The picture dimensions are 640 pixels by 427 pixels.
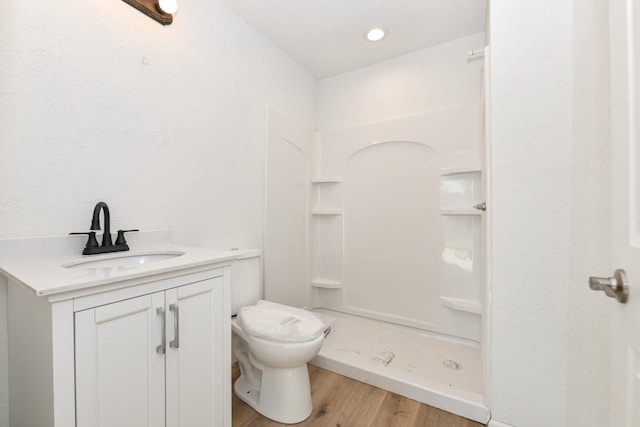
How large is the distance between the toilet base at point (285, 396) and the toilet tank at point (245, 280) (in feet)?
1.29

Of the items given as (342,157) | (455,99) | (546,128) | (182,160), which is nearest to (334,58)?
(342,157)

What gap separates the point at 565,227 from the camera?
1100mm

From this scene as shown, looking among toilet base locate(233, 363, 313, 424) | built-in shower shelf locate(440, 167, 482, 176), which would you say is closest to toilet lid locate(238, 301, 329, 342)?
toilet base locate(233, 363, 313, 424)

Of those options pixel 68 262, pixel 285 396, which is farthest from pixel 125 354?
pixel 285 396

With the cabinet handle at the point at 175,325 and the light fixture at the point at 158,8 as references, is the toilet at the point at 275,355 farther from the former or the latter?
the light fixture at the point at 158,8

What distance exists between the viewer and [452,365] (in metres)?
1.78

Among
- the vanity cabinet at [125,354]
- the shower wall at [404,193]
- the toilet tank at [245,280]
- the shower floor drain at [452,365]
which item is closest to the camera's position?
the vanity cabinet at [125,354]

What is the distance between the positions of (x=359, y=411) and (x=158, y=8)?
2318 millimetres

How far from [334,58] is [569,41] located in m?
1.69

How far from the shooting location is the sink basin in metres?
1.03

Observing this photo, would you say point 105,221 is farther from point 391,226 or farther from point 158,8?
point 391,226

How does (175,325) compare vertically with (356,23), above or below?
below

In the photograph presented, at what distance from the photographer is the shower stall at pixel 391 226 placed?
195 cm

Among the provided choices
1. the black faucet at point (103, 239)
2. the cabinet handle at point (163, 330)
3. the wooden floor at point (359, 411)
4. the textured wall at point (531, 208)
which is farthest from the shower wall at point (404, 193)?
the cabinet handle at point (163, 330)
